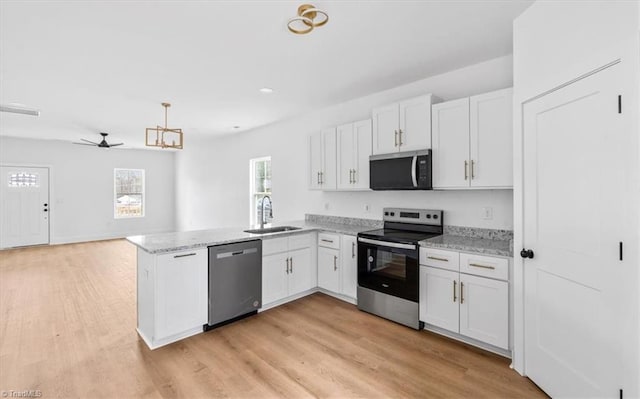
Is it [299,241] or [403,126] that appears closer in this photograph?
[403,126]

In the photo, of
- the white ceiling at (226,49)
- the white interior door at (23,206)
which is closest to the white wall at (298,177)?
the white ceiling at (226,49)

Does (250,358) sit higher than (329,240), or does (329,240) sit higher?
(329,240)

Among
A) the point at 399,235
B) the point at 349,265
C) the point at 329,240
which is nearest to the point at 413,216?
the point at 399,235

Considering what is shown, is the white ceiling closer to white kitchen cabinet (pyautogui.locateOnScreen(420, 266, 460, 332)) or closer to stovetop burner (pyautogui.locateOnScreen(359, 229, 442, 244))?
stovetop burner (pyautogui.locateOnScreen(359, 229, 442, 244))

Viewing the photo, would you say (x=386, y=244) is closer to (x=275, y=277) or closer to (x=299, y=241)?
(x=299, y=241)

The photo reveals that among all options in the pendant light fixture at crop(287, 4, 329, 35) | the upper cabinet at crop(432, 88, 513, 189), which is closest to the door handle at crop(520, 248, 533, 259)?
the upper cabinet at crop(432, 88, 513, 189)

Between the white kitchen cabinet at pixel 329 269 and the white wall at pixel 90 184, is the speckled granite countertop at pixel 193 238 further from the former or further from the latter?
the white wall at pixel 90 184

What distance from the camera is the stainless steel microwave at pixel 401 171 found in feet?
10.2

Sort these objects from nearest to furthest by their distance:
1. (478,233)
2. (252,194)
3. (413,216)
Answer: (478,233), (413,216), (252,194)

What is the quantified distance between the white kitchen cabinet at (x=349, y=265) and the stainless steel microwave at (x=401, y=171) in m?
0.70

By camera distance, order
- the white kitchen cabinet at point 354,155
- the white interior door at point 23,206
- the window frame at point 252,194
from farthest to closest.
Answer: the white interior door at point 23,206
the window frame at point 252,194
the white kitchen cabinet at point 354,155

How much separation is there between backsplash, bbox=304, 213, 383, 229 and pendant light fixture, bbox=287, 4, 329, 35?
95.4 inches

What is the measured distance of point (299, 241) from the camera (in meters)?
3.84

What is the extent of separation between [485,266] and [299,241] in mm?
2075
